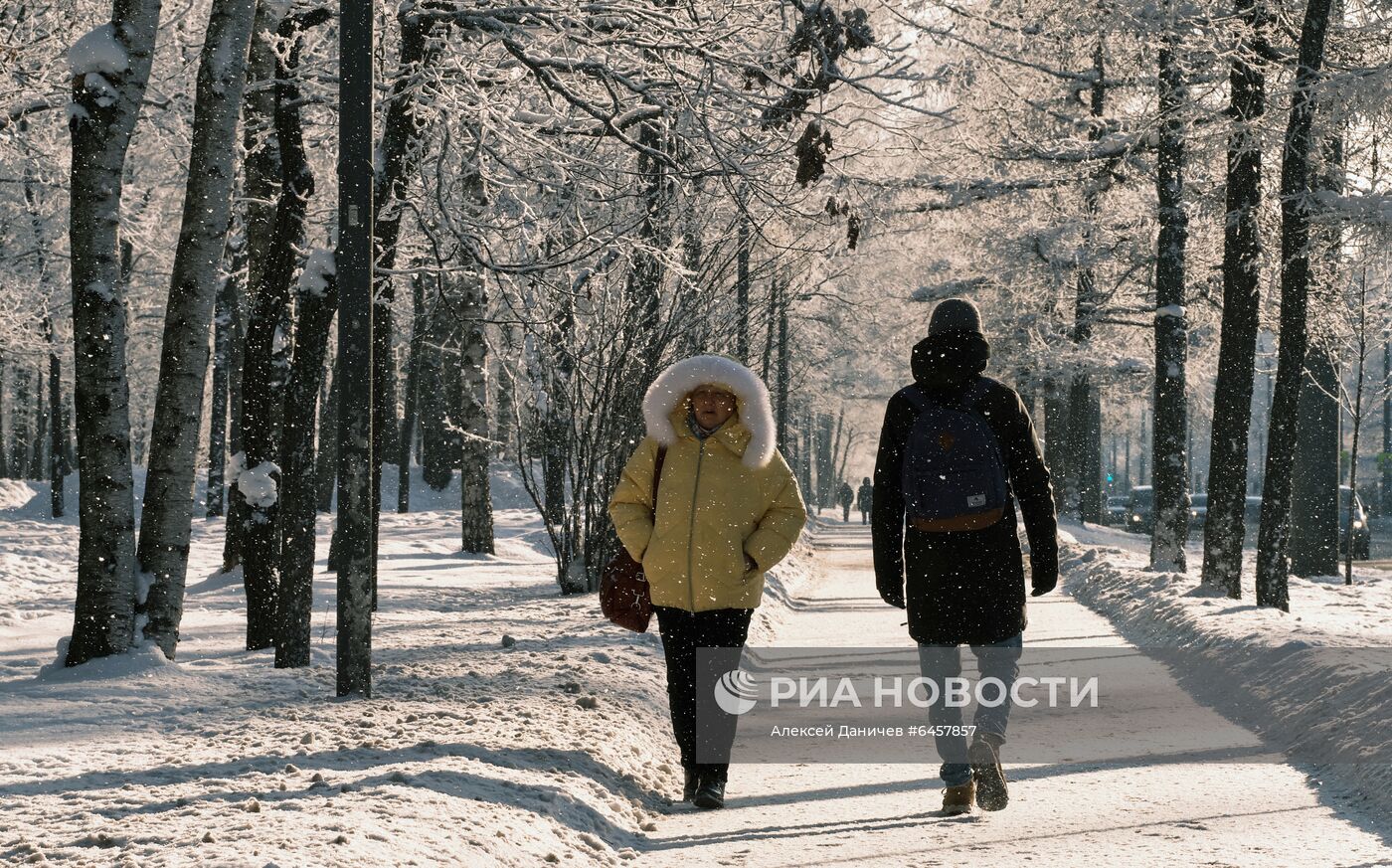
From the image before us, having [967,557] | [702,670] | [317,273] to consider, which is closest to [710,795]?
[702,670]

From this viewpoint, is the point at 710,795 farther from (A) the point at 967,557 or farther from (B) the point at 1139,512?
(B) the point at 1139,512

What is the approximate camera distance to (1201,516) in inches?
1631

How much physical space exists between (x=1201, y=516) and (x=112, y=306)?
3809 centimetres

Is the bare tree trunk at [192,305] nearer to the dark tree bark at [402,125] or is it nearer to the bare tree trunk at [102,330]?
the bare tree trunk at [102,330]

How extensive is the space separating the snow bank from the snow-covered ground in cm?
41

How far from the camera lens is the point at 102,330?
8.12 meters

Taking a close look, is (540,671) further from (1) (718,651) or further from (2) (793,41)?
(2) (793,41)

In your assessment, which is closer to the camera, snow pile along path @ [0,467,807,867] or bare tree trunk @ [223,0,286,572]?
snow pile along path @ [0,467,807,867]

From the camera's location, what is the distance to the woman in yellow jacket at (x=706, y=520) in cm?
607

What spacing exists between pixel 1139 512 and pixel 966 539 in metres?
42.4

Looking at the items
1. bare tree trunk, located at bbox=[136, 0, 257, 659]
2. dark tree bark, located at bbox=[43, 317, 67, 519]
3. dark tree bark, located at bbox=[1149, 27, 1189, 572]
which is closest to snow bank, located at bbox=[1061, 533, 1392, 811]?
dark tree bark, located at bbox=[1149, 27, 1189, 572]

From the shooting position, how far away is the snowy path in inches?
208

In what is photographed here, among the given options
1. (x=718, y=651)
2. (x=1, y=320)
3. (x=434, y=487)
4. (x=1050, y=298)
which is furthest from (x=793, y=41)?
(x=434, y=487)

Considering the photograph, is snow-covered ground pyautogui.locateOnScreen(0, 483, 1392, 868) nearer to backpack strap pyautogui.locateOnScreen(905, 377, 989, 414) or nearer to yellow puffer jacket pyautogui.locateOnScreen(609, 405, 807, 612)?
yellow puffer jacket pyautogui.locateOnScreen(609, 405, 807, 612)
